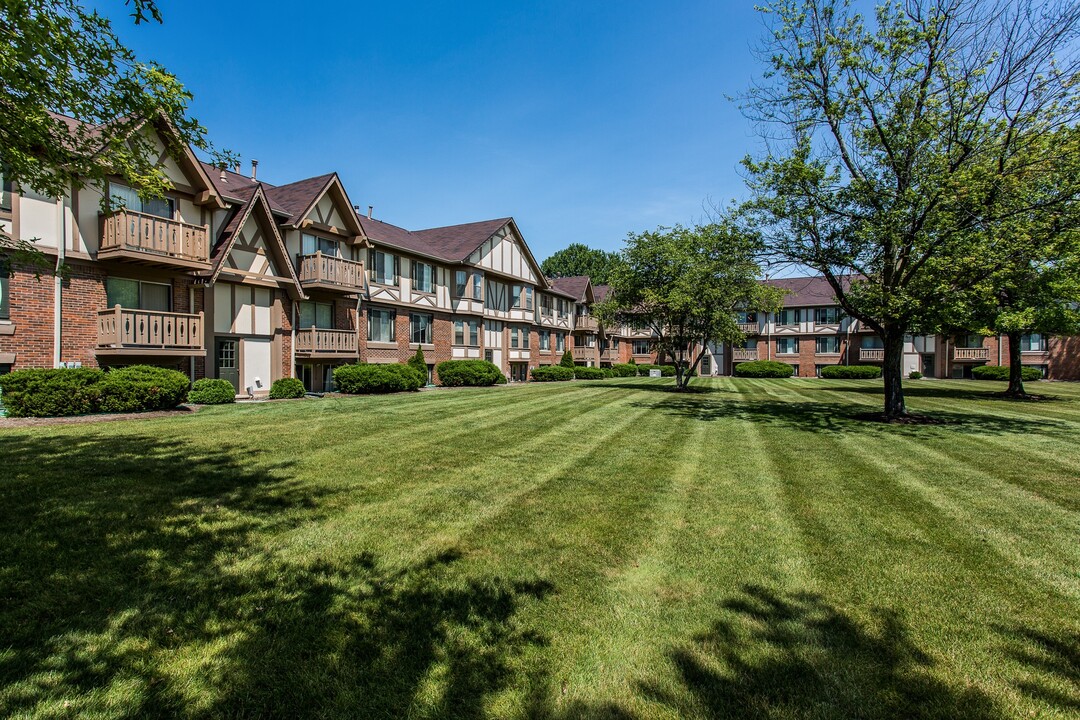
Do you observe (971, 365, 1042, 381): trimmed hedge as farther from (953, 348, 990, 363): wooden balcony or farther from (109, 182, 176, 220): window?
(109, 182, 176, 220): window

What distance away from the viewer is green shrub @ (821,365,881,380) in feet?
151

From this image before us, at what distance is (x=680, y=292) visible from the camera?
80.2 feet

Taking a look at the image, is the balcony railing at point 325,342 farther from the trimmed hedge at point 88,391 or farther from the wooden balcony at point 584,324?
the wooden balcony at point 584,324

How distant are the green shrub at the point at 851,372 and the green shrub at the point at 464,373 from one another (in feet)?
110

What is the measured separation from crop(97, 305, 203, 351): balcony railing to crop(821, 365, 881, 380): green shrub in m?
47.6

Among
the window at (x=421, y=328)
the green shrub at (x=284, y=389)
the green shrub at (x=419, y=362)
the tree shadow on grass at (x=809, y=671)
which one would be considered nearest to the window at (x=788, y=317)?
the window at (x=421, y=328)

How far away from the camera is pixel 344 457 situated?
856 cm

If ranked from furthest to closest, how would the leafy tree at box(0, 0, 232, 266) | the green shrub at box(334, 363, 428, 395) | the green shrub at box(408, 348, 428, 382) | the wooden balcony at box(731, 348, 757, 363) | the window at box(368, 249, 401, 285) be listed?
the wooden balcony at box(731, 348, 757, 363)
the green shrub at box(408, 348, 428, 382)
the window at box(368, 249, 401, 285)
the green shrub at box(334, 363, 428, 395)
the leafy tree at box(0, 0, 232, 266)

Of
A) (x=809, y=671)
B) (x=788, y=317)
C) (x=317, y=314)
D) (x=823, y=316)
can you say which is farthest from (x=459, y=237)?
(x=823, y=316)

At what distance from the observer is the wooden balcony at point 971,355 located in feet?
155

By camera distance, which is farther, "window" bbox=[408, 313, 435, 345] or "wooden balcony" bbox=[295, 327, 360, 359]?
"window" bbox=[408, 313, 435, 345]

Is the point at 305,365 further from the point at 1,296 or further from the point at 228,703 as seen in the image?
the point at 228,703

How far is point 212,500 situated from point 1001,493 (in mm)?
9997

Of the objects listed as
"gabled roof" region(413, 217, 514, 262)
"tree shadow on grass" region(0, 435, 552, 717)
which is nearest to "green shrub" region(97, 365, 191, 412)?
"tree shadow on grass" region(0, 435, 552, 717)
